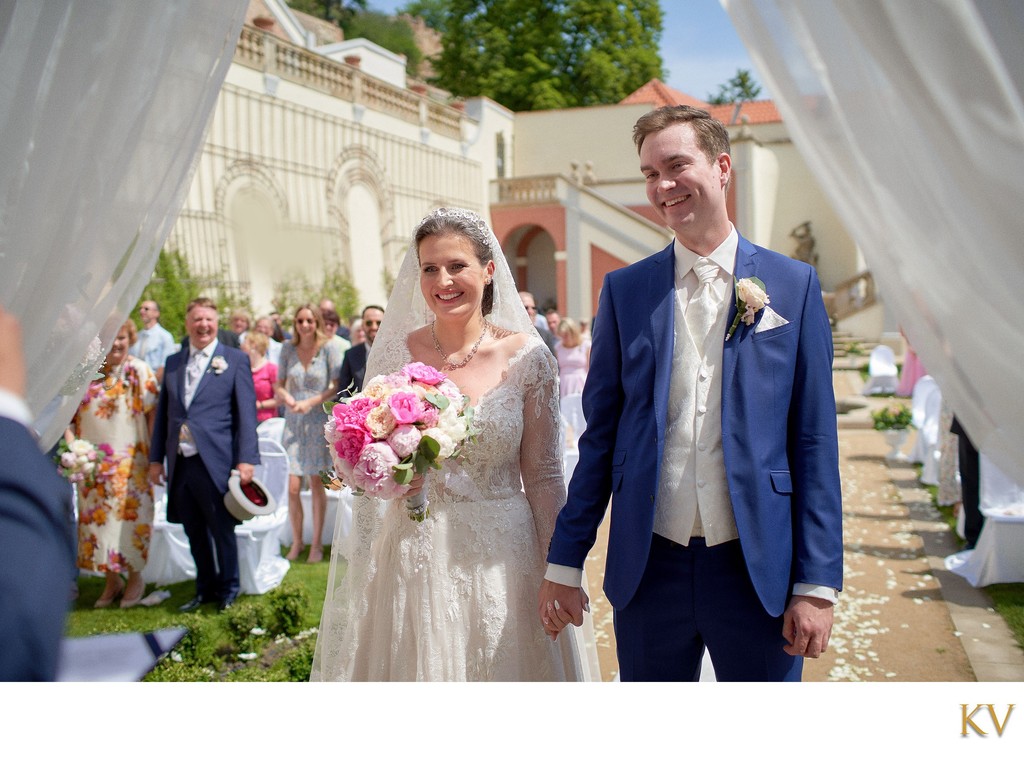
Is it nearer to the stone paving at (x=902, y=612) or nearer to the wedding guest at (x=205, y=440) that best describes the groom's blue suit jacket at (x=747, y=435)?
the stone paving at (x=902, y=612)

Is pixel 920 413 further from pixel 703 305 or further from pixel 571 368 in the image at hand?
pixel 703 305

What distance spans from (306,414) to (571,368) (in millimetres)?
4447

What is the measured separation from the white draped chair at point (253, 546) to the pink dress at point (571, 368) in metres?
4.61

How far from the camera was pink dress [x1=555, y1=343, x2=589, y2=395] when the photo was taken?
10312mm

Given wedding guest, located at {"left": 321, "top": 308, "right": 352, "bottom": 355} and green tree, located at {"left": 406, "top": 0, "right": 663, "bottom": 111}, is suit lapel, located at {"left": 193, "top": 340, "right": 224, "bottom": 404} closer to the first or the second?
wedding guest, located at {"left": 321, "top": 308, "right": 352, "bottom": 355}

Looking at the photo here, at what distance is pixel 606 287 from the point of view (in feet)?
7.75

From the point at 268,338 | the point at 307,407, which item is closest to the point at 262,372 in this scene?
the point at 268,338

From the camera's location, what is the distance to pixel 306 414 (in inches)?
263

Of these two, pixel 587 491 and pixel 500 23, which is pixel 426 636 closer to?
pixel 587 491

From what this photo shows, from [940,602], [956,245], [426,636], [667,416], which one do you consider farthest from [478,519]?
[940,602]

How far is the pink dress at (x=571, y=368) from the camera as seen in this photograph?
10312 mm

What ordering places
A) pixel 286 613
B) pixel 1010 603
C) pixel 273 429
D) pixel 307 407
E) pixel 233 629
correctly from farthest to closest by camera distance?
pixel 273 429 → pixel 307 407 → pixel 1010 603 → pixel 286 613 → pixel 233 629

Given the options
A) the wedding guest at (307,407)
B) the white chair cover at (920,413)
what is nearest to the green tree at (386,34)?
the white chair cover at (920,413)
